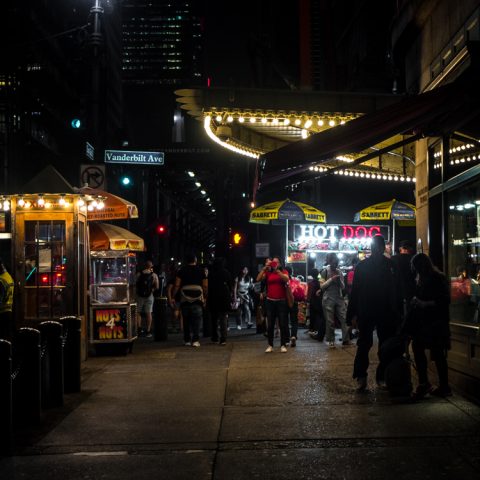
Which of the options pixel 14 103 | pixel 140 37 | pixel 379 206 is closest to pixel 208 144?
pixel 14 103

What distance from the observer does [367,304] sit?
8.59 metres

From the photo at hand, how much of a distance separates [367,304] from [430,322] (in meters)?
1.07

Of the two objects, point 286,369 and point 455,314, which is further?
point 286,369

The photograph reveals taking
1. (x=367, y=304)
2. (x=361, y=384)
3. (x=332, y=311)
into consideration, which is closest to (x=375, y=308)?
(x=367, y=304)

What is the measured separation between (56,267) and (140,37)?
181431 mm

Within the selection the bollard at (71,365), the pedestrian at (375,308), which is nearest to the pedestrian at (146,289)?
the bollard at (71,365)

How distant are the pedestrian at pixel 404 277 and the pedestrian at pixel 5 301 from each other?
19.7 feet

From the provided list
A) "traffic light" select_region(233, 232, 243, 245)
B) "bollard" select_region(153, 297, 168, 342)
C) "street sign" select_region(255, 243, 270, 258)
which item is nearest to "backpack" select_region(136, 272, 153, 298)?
"bollard" select_region(153, 297, 168, 342)

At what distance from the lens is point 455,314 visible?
9047 mm

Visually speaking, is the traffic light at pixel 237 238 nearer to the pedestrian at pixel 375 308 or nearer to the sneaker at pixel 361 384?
the pedestrian at pixel 375 308

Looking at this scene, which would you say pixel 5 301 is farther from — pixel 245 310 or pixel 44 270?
pixel 245 310

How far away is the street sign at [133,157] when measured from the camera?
18.3 metres

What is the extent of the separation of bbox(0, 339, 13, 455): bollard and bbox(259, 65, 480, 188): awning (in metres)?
3.90

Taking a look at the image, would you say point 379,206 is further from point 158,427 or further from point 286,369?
point 158,427
